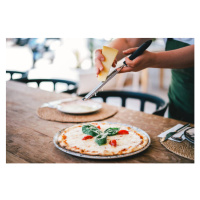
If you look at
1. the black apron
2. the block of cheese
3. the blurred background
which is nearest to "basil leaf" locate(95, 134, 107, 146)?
the block of cheese

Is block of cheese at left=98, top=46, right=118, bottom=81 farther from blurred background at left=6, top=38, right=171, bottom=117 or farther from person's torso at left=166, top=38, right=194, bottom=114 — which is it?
blurred background at left=6, top=38, right=171, bottom=117

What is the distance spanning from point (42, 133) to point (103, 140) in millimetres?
342

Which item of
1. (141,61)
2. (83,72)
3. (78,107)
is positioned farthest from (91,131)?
(83,72)

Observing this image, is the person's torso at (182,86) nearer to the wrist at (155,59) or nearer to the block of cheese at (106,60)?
the wrist at (155,59)

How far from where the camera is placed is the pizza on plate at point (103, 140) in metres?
0.95

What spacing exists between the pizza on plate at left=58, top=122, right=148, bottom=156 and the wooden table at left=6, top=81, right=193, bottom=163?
0.03 metres

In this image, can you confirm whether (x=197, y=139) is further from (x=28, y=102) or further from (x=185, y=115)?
(x=28, y=102)

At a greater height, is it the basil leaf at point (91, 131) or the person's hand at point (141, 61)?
the person's hand at point (141, 61)

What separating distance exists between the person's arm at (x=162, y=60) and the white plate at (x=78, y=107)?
47cm

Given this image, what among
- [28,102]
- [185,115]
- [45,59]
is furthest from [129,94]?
[45,59]

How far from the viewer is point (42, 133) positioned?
118 centimetres

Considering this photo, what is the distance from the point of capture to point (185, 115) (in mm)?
1649

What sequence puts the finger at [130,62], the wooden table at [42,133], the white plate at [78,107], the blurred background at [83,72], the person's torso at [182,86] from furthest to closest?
the blurred background at [83,72] < the person's torso at [182,86] < the white plate at [78,107] < the finger at [130,62] < the wooden table at [42,133]


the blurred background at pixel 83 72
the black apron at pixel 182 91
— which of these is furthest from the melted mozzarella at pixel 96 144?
the blurred background at pixel 83 72
